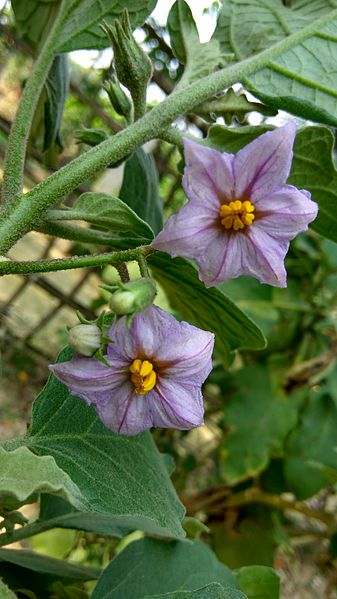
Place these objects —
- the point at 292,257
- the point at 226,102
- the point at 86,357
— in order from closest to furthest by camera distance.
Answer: the point at 86,357 < the point at 226,102 < the point at 292,257

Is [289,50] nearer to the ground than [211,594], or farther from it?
farther from it

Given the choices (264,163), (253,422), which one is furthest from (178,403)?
(253,422)

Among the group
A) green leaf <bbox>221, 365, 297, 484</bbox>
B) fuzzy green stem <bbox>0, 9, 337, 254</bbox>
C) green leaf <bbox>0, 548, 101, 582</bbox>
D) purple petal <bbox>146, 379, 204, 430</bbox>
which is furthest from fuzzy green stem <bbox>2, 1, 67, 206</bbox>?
green leaf <bbox>221, 365, 297, 484</bbox>

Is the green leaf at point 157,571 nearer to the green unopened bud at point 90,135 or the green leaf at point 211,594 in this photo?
the green leaf at point 211,594

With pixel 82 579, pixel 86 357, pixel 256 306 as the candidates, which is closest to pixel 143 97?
pixel 86 357

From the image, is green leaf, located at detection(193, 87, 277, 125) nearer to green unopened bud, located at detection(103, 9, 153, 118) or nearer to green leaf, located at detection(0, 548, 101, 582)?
green unopened bud, located at detection(103, 9, 153, 118)

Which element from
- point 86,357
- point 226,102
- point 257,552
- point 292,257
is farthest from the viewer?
point 292,257

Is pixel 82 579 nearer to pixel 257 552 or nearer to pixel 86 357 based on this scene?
pixel 86 357

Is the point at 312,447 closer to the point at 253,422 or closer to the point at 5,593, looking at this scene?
the point at 253,422
